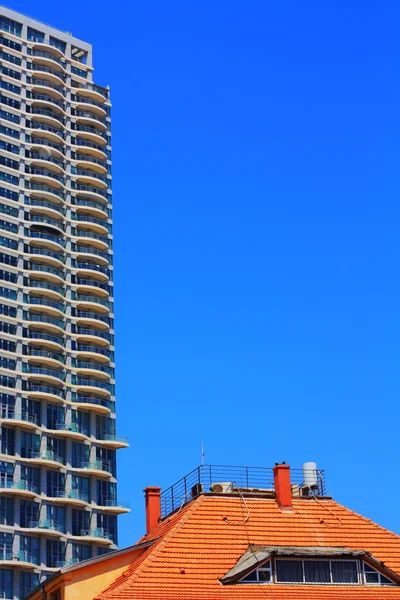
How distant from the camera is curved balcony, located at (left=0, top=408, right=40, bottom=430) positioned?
13538 cm

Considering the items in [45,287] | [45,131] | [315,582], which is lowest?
[315,582]

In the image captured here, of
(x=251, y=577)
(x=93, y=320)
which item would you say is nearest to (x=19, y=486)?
(x=93, y=320)

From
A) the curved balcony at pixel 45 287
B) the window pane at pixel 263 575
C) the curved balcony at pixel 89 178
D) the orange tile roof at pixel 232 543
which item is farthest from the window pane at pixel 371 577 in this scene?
the curved balcony at pixel 89 178

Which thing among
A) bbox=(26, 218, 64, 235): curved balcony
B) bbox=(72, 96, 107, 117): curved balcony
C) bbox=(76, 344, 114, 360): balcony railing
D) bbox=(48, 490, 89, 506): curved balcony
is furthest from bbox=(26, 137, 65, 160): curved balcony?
bbox=(48, 490, 89, 506): curved balcony

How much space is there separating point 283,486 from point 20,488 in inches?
3655

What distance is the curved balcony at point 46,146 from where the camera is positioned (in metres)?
157

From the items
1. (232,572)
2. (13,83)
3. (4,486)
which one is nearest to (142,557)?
(232,572)

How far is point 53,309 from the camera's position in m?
147

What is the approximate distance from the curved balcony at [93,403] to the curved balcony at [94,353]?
5204 mm

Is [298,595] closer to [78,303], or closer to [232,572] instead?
[232,572]

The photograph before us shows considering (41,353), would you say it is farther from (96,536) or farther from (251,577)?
(251,577)

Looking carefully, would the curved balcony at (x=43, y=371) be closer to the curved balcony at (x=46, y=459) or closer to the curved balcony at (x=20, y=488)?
the curved balcony at (x=46, y=459)

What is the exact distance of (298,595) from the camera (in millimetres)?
39750

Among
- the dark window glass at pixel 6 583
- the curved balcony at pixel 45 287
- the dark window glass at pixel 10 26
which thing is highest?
the dark window glass at pixel 10 26
